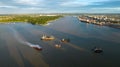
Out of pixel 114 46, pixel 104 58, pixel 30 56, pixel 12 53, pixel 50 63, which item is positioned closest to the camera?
pixel 50 63

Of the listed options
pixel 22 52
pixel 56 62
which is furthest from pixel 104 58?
pixel 22 52

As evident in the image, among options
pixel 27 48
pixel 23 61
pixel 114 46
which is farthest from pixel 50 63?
pixel 114 46

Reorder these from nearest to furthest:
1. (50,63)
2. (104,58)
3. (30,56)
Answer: (50,63) → (104,58) → (30,56)

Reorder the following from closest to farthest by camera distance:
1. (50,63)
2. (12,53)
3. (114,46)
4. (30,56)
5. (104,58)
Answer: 1. (50,63)
2. (104,58)
3. (30,56)
4. (12,53)
5. (114,46)

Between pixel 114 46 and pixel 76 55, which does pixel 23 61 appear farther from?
pixel 114 46

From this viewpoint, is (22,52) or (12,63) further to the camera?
(22,52)

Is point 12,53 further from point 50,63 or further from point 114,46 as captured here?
point 114,46

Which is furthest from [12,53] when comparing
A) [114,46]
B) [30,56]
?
[114,46]

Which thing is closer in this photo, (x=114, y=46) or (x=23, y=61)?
(x=23, y=61)
